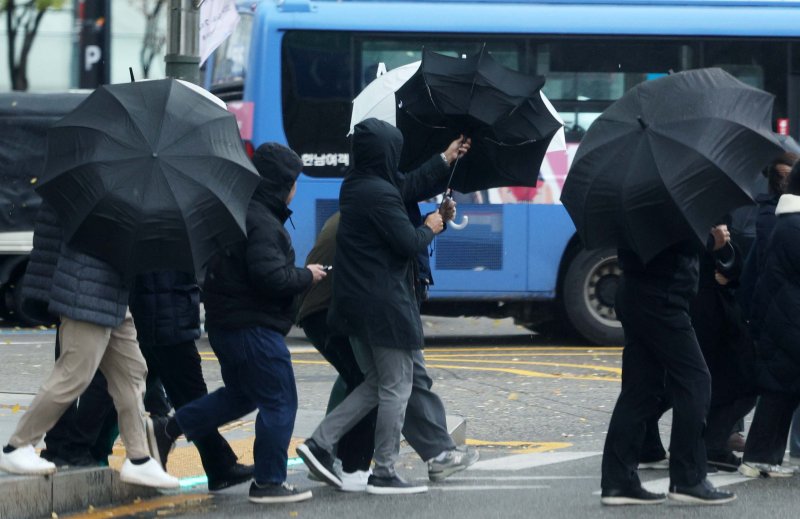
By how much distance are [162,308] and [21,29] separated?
19.8 metres

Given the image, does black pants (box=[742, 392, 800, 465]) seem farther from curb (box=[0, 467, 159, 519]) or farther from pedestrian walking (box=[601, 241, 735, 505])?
curb (box=[0, 467, 159, 519])

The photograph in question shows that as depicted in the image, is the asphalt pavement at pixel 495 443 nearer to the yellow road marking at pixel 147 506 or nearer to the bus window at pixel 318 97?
the yellow road marking at pixel 147 506

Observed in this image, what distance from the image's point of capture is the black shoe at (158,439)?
7.00 meters

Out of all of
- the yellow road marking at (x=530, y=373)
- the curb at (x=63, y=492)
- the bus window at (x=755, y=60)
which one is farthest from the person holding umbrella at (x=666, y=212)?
the bus window at (x=755, y=60)

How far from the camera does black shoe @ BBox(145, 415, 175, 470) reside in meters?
7.00

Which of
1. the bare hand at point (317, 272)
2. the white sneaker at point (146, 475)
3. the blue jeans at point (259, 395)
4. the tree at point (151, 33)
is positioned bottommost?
the white sneaker at point (146, 475)

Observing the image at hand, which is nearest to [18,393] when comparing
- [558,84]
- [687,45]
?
[558,84]

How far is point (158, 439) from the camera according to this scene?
23.2 ft

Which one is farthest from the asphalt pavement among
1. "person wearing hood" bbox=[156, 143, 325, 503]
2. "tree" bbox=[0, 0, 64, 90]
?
"tree" bbox=[0, 0, 64, 90]

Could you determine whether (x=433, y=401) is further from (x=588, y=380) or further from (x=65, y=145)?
(x=588, y=380)

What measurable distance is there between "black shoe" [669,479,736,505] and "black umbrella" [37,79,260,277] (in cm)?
218

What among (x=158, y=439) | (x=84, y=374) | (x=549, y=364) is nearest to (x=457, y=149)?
(x=158, y=439)

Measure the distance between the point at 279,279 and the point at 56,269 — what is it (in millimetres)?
921

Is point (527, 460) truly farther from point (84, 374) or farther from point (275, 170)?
point (84, 374)
